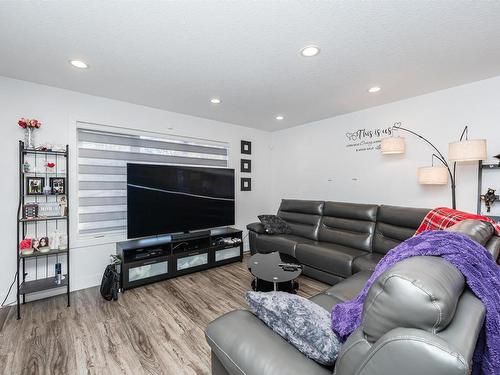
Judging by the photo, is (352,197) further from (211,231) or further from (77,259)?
(77,259)

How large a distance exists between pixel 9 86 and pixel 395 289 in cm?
366

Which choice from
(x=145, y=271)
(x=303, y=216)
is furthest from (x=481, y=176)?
(x=145, y=271)

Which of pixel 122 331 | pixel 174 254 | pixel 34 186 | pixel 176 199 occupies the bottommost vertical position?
pixel 122 331

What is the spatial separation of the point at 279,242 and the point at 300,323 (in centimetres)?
240

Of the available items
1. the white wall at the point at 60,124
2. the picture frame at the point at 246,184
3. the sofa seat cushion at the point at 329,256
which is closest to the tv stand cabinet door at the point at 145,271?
the white wall at the point at 60,124

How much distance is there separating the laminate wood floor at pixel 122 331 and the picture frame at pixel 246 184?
1.90m

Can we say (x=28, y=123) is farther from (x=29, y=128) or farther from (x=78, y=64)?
(x=78, y=64)

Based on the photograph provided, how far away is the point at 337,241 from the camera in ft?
10.6

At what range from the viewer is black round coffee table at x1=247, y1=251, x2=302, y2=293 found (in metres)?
2.25

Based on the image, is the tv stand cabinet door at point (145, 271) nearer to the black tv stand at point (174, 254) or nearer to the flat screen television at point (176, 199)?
the black tv stand at point (174, 254)

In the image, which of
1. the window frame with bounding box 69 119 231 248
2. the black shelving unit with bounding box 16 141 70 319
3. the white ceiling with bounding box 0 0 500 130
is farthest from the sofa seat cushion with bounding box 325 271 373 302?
the window frame with bounding box 69 119 231 248

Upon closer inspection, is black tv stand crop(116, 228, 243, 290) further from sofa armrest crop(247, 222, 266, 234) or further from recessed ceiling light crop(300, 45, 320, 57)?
recessed ceiling light crop(300, 45, 320, 57)

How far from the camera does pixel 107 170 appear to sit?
310 centimetres

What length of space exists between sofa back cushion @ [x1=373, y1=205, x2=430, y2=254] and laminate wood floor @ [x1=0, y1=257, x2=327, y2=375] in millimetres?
912
